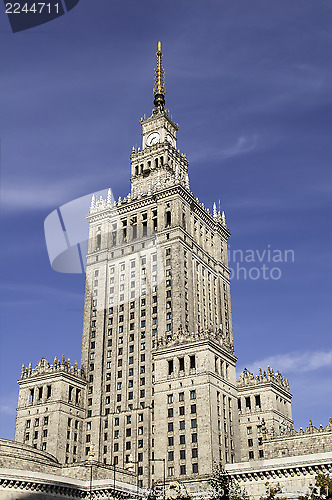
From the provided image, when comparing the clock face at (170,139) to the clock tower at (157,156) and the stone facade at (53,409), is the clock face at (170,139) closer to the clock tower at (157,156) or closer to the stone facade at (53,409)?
the clock tower at (157,156)

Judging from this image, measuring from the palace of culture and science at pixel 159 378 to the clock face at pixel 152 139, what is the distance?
3.61m

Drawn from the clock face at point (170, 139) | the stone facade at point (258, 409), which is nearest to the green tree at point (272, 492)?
the stone facade at point (258, 409)

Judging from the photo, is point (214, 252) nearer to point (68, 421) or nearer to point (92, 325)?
point (92, 325)

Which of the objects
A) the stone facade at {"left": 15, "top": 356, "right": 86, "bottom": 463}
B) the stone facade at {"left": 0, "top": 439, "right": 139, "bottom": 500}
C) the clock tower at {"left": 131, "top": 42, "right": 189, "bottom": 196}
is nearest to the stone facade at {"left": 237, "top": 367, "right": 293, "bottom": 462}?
the stone facade at {"left": 0, "top": 439, "right": 139, "bottom": 500}

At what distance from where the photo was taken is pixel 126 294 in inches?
5182

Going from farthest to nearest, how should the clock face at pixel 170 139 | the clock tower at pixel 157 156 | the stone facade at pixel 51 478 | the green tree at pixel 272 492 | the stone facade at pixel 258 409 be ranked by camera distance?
the clock face at pixel 170 139 → the clock tower at pixel 157 156 → the stone facade at pixel 258 409 → the stone facade at pixel 51 478 → the green tree at pixel 272 492

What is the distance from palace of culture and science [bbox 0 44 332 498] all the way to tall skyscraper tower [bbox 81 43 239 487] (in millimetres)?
244

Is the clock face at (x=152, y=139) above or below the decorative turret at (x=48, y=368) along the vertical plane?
above

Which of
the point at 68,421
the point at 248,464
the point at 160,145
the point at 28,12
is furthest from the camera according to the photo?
the point at 160,145

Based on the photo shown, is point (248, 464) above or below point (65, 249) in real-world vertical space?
below

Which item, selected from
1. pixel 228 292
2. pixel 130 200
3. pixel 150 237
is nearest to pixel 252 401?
pixel 228 292

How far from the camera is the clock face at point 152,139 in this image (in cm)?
16075

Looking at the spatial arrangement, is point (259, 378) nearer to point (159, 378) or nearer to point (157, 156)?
point (159, 378)

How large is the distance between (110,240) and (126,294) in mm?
15793
